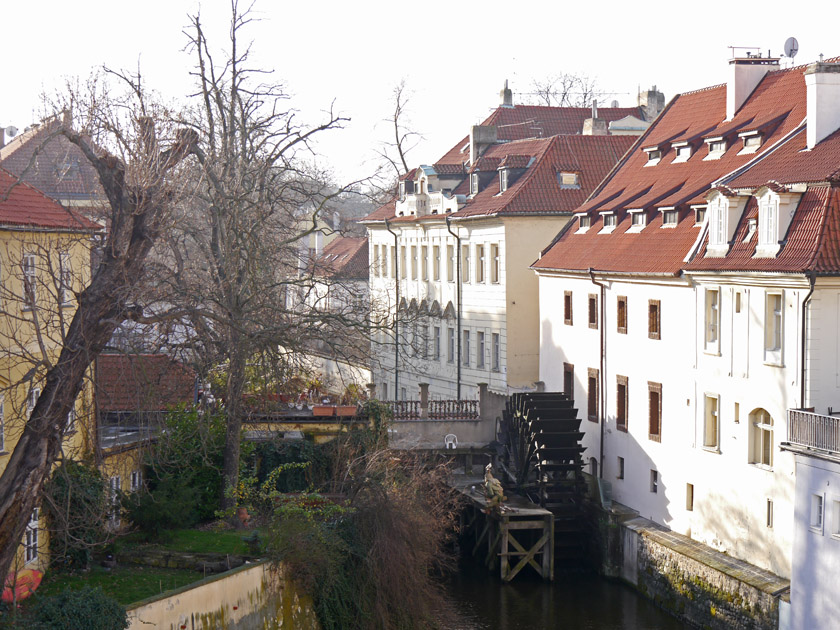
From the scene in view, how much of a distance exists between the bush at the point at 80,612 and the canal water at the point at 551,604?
950 centimetres

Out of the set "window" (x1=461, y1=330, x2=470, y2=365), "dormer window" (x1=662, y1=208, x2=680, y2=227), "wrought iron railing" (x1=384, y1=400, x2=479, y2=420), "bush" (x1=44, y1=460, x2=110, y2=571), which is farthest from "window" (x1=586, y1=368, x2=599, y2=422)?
"bush" (x1=44, y1=460, x2=110, y2=571)

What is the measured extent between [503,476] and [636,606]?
24.7 feet

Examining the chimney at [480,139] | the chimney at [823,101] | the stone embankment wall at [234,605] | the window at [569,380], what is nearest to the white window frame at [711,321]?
the chimney at [823,101]

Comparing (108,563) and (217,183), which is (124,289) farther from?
(217,183)

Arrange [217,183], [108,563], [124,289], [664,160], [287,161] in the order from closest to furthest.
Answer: [124,289]
[108,563]
[217,183]
[287,161]
[664,160]

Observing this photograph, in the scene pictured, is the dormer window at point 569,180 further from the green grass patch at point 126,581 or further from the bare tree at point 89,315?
the bare tree at point 89,315

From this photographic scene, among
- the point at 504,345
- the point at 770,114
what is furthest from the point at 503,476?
the point at 770,114

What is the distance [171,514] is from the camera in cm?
2239

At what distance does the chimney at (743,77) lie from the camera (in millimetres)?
30422

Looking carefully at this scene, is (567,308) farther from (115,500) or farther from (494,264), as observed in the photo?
(115,500)

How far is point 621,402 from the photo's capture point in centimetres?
2948

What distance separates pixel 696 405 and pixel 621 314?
4836 mm

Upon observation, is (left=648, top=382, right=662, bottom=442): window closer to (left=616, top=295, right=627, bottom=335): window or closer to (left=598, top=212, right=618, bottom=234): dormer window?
(left=616, top=295, right=627, bottom=335): window

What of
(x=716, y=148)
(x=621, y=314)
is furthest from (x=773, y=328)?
(x=716, y=148)
